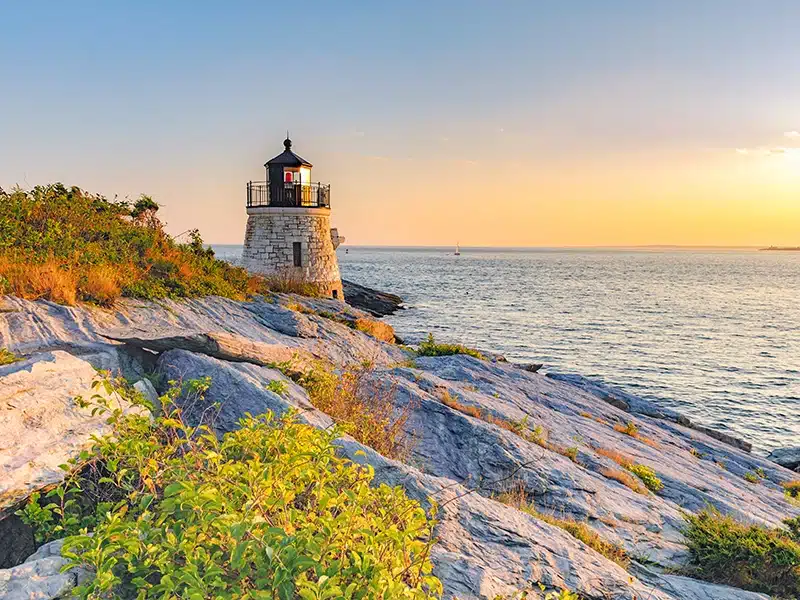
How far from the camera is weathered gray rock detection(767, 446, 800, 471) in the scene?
18812 mm

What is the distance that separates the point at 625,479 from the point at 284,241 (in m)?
25.2

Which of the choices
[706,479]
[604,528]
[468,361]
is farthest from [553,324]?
[604,528]

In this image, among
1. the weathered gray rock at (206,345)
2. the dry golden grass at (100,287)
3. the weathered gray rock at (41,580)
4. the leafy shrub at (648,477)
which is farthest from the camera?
the leafy shrub at (648,477)

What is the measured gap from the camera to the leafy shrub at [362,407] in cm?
782

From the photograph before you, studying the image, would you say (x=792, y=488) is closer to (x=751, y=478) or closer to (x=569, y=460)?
(x=751, y=478)

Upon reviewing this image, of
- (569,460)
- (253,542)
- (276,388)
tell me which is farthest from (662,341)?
(253,542)

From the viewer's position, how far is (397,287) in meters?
84.8

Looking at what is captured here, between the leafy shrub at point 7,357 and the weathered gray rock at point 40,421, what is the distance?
59 cm

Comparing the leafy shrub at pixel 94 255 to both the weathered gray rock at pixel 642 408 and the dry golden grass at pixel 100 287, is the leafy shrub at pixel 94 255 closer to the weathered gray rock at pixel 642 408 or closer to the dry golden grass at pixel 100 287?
the dry golden grass at pixel 100 287

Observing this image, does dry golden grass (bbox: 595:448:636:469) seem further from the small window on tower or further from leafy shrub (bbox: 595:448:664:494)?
the small window on tower

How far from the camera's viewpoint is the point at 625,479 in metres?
10.3

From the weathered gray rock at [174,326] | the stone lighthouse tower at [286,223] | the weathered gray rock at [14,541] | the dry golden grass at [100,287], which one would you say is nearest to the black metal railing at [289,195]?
the stone lighthouse tower at [286,223]

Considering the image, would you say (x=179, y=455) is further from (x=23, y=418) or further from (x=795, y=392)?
(x=795, y=392)

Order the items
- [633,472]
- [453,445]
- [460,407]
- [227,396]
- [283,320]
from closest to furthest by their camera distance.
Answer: [227,396] → [453,445] → [633,472] → [460,407] → [283,320]
